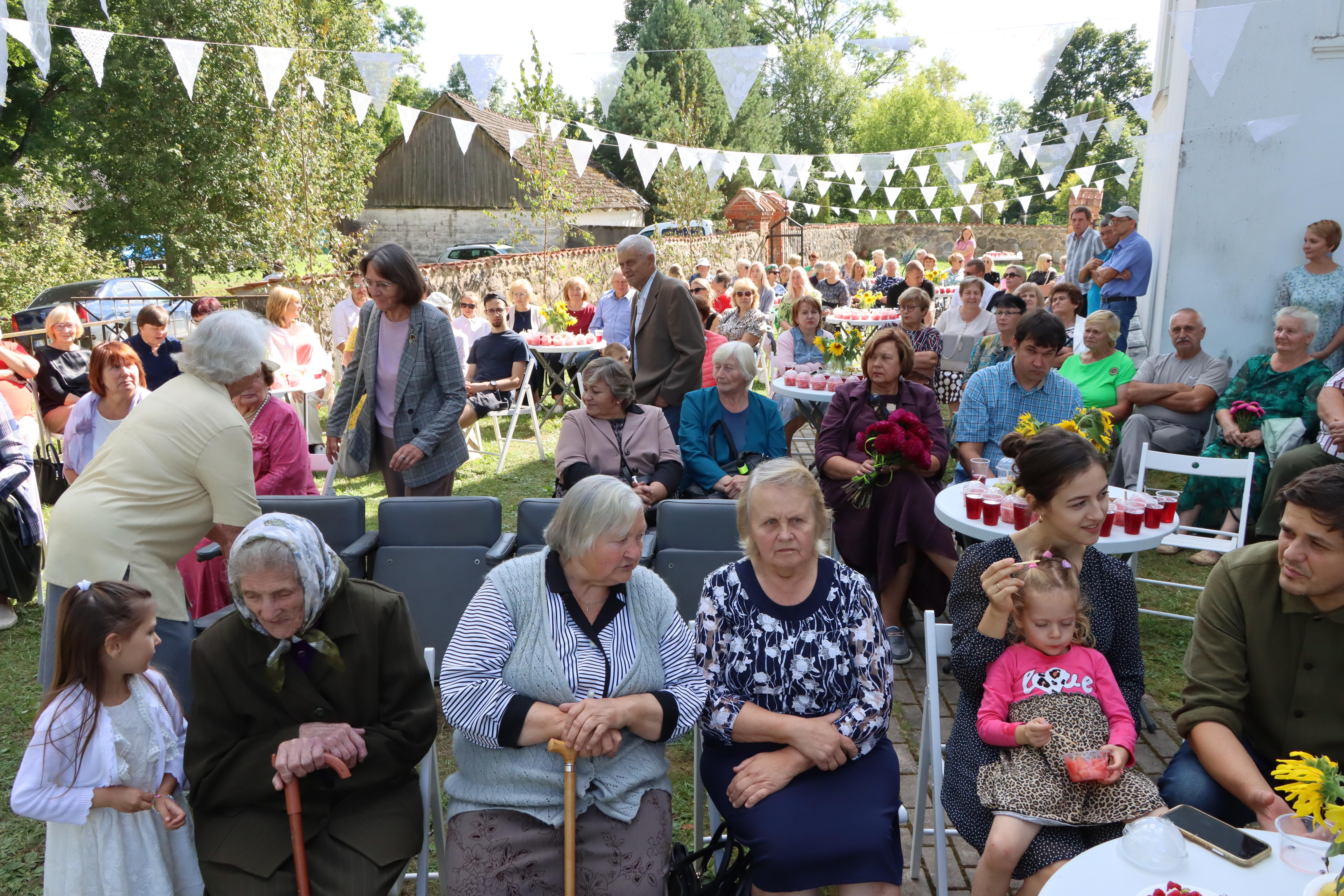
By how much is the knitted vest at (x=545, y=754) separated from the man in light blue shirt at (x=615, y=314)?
Answer: 6.21 m

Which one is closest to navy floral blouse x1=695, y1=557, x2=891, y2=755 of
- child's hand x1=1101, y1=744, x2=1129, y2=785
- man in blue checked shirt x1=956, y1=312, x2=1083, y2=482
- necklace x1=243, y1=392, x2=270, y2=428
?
child's hand x1=1101, y1=744, x2=1129, y2=785

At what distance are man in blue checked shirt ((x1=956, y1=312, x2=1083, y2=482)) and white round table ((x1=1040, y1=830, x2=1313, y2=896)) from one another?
2953 mm

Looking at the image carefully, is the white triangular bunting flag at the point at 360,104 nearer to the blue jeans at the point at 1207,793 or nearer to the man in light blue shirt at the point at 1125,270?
→ the man in light blue shirt at the point at 1125,270

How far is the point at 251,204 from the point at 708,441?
17.8 m

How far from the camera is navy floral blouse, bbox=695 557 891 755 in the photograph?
238 centimetres

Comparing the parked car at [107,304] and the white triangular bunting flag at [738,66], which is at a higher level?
the white triangular bunting flag at [738,66]

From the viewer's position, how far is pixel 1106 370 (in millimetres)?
5797

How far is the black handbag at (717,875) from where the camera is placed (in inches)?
86.7

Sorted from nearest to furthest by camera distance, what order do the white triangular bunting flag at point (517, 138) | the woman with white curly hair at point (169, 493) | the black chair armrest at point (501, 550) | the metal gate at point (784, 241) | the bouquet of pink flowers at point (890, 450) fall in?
the woman with white curly hair at point (169, 493), the black chair armrest at point (501, 550), the bouquet of pink flowers at point (890, 450), the white triangular bunting flag at point (517, 138), the metal gate at point (784, 241)

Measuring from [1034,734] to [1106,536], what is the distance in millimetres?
1551

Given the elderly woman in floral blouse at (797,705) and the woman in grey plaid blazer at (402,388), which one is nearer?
the elderly woman in floral blouse at (797,705)

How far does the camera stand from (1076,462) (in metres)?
2.50

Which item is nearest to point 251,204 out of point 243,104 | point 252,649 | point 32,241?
point 243,104

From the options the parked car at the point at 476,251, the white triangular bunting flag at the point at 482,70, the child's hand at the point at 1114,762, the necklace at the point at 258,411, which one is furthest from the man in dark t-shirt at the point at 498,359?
the parked car at the point at 476,251
